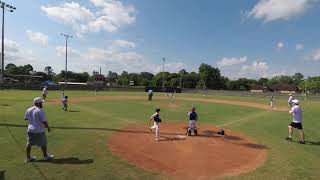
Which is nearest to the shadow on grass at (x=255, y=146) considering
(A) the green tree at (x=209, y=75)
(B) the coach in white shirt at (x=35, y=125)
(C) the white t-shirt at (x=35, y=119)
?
(B) the coach in white shirt at (x=35, y=125)

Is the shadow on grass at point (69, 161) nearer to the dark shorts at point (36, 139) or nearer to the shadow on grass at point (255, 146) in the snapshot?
the dark shorts at point (36, 139)

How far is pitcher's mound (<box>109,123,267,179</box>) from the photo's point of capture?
35.1 ft

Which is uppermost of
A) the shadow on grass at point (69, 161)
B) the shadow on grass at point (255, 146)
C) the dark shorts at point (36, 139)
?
the dark shorts at point (36, 139)

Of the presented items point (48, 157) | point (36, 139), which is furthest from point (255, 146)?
point (36, 139)

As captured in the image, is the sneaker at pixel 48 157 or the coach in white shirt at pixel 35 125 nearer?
the coach in white shirt at pixel 35 125

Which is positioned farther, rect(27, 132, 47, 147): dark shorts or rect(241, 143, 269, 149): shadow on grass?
rect(241, 143, 269, 149): shadow on grass

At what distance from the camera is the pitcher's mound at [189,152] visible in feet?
35.1

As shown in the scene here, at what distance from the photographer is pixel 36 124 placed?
10266mm

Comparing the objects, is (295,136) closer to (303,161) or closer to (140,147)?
(303,161)

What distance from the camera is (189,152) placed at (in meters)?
12.9

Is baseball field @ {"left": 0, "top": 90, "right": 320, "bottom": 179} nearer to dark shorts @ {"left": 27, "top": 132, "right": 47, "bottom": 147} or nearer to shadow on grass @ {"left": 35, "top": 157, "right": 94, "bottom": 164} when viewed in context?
shadow on grass @ {"left": 35, "top": 157, "right": 94, "bottom": 164}

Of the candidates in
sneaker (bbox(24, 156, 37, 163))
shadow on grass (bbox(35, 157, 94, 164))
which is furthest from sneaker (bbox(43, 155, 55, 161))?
sneaker (bbox(24, 156, 37, 163))

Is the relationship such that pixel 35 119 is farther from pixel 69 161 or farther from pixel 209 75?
pixel 209 75

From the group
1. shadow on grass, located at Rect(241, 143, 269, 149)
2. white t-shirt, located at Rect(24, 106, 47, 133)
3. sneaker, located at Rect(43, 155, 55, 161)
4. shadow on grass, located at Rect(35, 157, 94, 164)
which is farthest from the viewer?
shadow on grass, located at Rect(241, 143, 269, 149)
